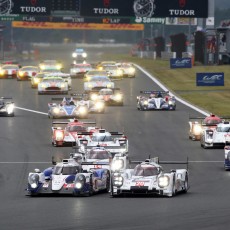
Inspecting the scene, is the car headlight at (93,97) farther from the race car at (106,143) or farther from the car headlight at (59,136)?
the race car at (106,143)

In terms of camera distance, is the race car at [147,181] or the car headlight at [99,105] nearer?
the race car at [147,181]

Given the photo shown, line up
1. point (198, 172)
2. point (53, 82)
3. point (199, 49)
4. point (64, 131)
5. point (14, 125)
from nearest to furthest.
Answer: point (198, 172), point (64, 131), point (14, 125), point (53, 82), point (199, 49)

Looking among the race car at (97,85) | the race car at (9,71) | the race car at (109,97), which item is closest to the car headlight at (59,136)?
the race car at (109,97)

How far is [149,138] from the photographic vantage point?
6097cm

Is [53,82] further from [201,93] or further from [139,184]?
[139,184]

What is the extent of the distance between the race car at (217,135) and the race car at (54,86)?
36.9 meters

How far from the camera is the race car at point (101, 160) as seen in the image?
4266 centimetres

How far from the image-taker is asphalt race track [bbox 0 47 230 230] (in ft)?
105

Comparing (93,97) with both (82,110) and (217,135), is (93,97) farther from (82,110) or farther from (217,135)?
(217,135)

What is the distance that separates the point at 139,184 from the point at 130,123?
3105 centimetres

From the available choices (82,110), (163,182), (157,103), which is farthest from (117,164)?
(157,103)

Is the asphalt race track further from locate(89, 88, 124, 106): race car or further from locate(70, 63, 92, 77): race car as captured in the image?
locate(70, 63, 92, 77): race car

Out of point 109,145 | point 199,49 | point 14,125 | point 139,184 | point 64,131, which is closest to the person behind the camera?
point 139,184

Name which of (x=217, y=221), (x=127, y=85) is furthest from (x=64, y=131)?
(x=127, y=85)
